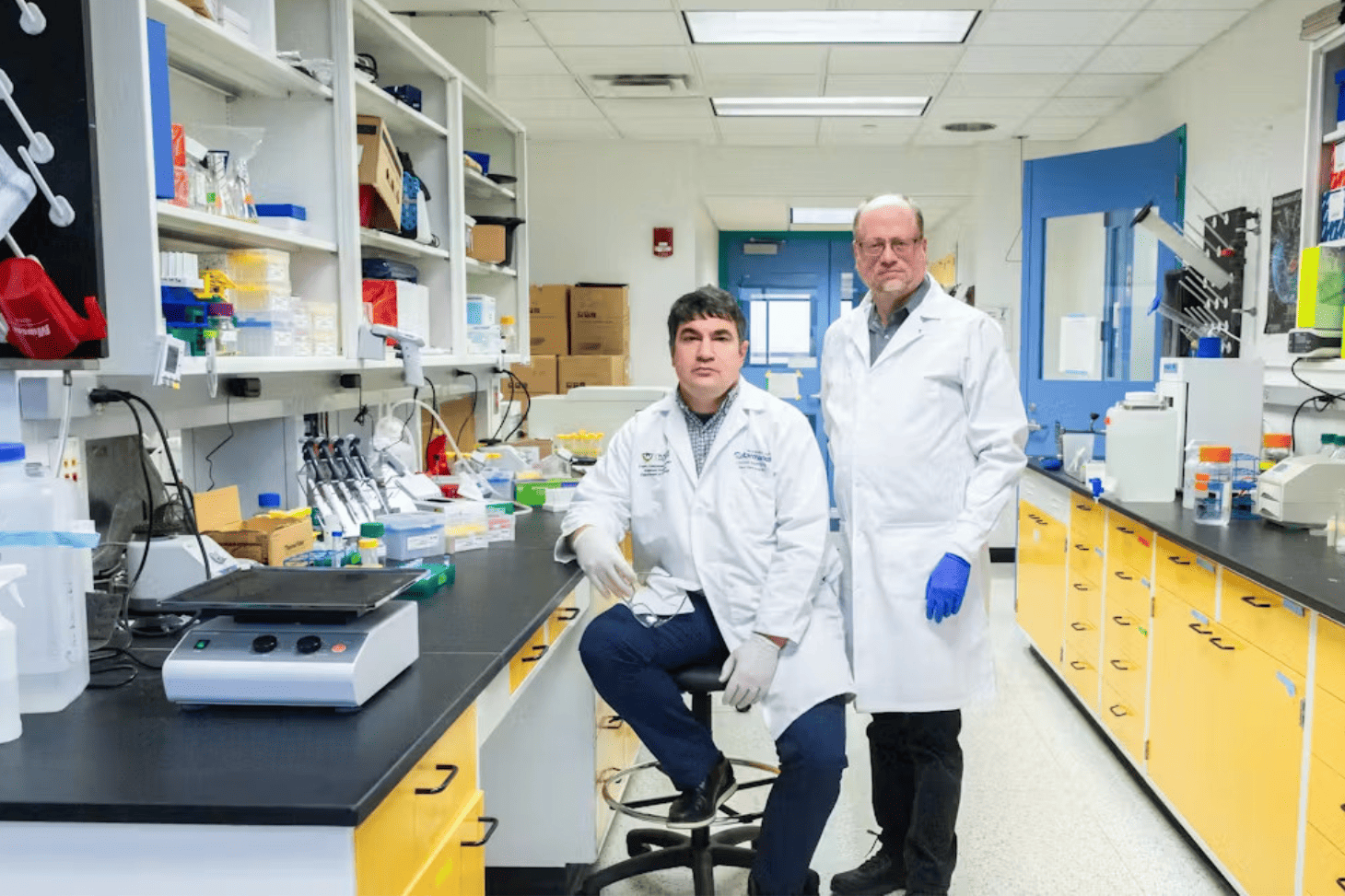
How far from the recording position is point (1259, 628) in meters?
2.27

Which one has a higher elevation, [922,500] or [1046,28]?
[1046,28]

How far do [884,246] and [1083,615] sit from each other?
1894 millimetres

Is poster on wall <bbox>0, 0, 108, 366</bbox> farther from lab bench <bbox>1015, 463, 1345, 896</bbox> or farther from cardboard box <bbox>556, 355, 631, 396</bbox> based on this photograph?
cardboard box <bbox>556, 355, 631, 396</bbox>

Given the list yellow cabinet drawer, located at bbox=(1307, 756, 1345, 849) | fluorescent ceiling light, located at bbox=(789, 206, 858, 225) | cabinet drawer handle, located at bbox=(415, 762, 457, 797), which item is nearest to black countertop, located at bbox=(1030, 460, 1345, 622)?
yellow cabinet drawer, located at bbox=(1307, 756, 1345, 849)

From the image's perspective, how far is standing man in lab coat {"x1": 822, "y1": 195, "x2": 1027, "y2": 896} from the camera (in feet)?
7.42

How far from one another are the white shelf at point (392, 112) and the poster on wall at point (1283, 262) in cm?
276

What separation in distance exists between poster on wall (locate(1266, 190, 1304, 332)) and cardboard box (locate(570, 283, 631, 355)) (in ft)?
11.1

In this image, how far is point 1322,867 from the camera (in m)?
1.98

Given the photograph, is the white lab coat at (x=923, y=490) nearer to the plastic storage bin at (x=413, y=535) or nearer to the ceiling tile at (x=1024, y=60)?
the plastic storage bin at (x=413, y=535)

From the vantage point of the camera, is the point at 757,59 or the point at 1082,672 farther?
the point at 757,59

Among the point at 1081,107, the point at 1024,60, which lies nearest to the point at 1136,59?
the point at 1024,60

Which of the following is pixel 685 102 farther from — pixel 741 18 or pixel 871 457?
pixel 871 457

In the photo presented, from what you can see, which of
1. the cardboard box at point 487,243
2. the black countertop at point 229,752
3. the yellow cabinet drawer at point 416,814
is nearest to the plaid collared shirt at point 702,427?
the black countertop at point 229,752

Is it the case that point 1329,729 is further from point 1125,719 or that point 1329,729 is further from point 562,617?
point 562,617
